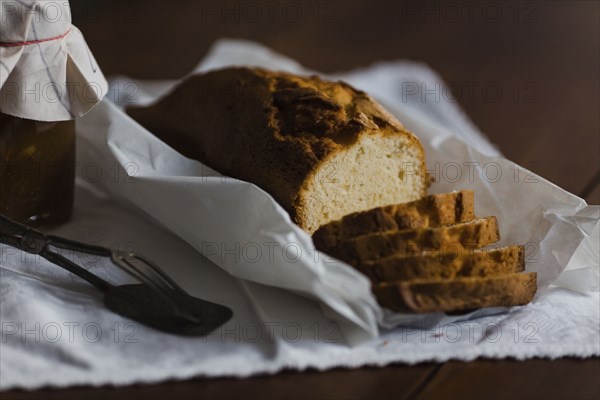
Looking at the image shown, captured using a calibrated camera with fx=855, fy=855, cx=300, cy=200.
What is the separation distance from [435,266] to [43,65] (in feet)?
4.12

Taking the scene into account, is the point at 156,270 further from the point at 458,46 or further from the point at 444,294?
the point at 458,46

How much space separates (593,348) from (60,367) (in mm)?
1357

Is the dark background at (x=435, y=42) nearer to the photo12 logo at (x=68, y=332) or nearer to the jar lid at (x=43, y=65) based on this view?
the jar lid at (x=43, y=65)

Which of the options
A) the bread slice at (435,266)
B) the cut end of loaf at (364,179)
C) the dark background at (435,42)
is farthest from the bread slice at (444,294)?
the dark background at (435,42)

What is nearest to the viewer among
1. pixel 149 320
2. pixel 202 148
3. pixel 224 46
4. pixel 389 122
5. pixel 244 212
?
pixel 149 320

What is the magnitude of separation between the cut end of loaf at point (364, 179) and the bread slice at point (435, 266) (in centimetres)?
36

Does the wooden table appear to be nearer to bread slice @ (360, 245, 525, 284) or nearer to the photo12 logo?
bread slice @ (360, 245, 525, 284)

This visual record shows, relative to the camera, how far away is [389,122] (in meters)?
2.64

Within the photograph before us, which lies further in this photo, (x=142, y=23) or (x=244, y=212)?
(x=142, y=23)

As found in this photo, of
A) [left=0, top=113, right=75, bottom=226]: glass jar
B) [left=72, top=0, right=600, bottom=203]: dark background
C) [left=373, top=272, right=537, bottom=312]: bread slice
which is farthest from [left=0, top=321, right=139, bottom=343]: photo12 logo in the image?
[left=72, top=0, right=600, bottom=203]: dark background

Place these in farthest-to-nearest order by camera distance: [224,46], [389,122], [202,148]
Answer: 1. [224,46]
2. [202,148]
3. [389,122]

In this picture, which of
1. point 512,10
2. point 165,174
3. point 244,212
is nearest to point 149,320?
point 244,212

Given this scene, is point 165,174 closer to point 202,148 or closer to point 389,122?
point 202,148

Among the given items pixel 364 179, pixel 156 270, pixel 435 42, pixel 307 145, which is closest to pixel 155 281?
pixel 156 270
